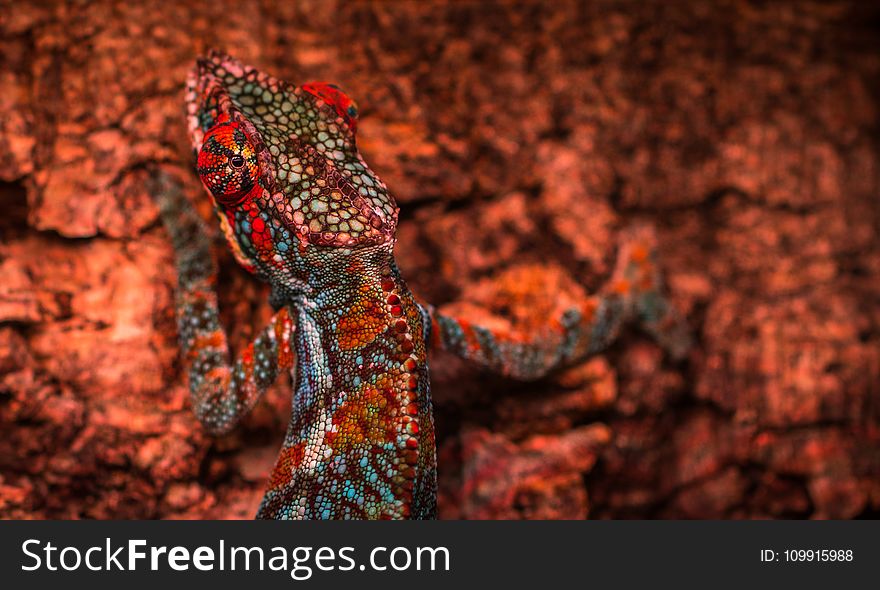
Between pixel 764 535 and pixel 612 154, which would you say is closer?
pixel 764 535

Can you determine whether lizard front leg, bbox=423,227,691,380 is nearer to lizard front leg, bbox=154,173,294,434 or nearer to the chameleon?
the chameleon

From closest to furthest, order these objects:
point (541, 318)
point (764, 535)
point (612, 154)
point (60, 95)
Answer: point (764, 535), point (60, 95), point (541, 318), point (612, 154)

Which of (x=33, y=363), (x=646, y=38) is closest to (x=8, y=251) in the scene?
(x=33, y=363)

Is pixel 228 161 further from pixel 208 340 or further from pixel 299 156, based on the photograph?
pixel 208 340

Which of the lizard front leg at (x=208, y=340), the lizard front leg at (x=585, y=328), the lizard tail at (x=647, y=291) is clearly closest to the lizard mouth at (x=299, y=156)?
the lizard front leg at (x=208, y=340)

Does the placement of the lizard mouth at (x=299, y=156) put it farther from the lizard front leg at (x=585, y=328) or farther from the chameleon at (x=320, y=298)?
the lizard front leg at (x=585, y=328)

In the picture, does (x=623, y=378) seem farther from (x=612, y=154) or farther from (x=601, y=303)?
(x=612, y=154)

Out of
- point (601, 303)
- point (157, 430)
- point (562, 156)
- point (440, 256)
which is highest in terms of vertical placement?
point (562, 156)
